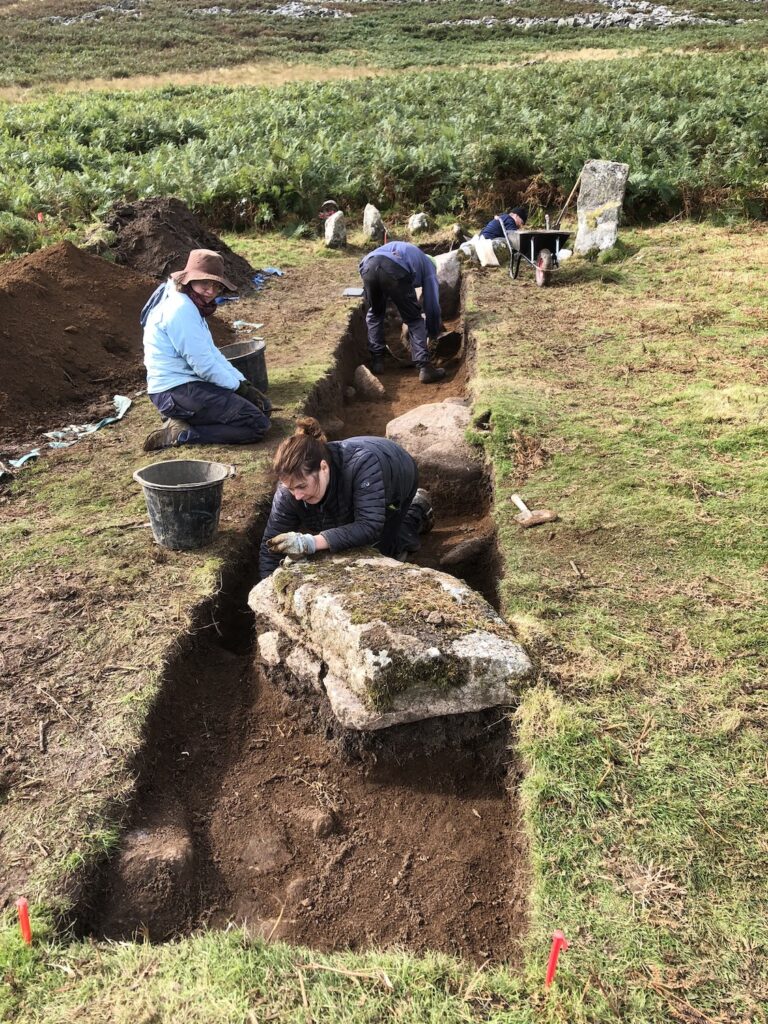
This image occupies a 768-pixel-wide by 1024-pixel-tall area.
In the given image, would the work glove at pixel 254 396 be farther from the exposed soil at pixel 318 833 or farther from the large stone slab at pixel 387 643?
the exposed soil at pixel 318 833

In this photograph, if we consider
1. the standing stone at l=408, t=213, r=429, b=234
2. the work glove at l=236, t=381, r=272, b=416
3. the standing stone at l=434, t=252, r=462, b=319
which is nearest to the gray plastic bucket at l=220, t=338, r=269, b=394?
the work glove at l=236, t=381, r=272, b=416

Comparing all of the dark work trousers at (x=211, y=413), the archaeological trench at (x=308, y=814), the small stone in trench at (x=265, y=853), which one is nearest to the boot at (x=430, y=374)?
the dark work trousers at (x=211, y=413)

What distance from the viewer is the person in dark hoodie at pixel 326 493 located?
4.07 meters

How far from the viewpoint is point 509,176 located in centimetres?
1541

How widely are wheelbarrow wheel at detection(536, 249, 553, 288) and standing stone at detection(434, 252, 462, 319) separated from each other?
49.9 inches

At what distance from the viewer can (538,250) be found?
11398 millimetres

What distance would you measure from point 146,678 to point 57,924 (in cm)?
130

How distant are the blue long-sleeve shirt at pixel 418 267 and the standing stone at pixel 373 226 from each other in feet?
18.9

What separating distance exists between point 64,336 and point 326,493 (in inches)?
210

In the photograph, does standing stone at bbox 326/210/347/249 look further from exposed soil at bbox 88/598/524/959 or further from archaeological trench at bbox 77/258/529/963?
exposed soil at bbox 88/598/524/959

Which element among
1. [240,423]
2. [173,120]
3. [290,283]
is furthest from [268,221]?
[240,423]

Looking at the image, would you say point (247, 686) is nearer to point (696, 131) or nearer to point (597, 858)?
point (597, 858)

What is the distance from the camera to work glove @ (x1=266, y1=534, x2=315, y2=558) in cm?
433

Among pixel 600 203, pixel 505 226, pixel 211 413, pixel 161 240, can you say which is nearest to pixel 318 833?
pixel 211 413
